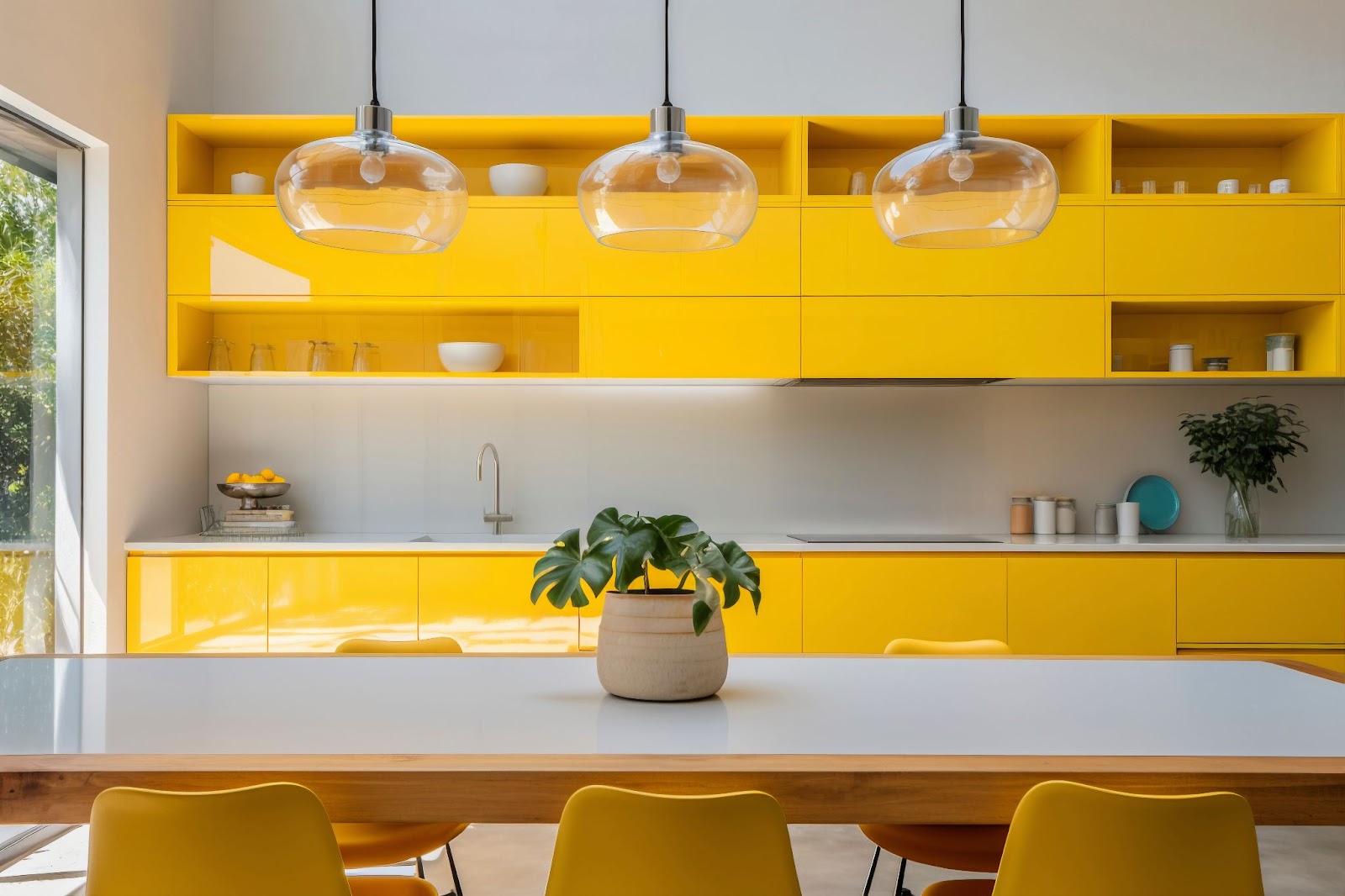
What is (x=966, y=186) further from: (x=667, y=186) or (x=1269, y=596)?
(x=1269, y=596)

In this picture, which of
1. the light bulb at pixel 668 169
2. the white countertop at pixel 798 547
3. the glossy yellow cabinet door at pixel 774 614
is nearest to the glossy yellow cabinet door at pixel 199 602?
the white countertop at pixel 798 547

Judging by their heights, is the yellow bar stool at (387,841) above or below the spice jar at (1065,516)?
below

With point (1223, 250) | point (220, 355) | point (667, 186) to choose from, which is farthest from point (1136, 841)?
point (220, 355)

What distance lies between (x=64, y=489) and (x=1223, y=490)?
15.0 ft

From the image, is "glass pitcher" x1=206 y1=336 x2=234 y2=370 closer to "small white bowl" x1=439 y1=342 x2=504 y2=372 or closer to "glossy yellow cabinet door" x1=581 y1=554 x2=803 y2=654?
"small white bowl" x1=439 y1=342 x2=504 y2=372

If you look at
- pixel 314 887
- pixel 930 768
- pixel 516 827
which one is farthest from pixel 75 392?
pixel 930 768

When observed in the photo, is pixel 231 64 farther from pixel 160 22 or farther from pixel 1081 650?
pixel 1081 650

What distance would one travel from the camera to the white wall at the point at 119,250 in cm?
342

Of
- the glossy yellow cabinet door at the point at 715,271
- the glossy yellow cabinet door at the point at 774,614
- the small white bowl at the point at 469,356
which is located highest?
the glossy yellow cabinet door at the point at 715,271

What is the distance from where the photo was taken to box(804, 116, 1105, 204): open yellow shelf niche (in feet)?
13.4

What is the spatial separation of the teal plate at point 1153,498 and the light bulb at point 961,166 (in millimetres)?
2939

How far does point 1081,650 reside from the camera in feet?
12.6

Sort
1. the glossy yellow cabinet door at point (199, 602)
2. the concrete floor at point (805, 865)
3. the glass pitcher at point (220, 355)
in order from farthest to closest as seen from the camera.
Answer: the glass pitcher at point (220, 355), the glossy yellow cabinet door at point (199, 602), the concrete floor at point (805, 865)

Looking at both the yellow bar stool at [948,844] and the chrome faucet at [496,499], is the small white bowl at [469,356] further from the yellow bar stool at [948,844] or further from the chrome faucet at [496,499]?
the yellow bar stool at [948,844]
